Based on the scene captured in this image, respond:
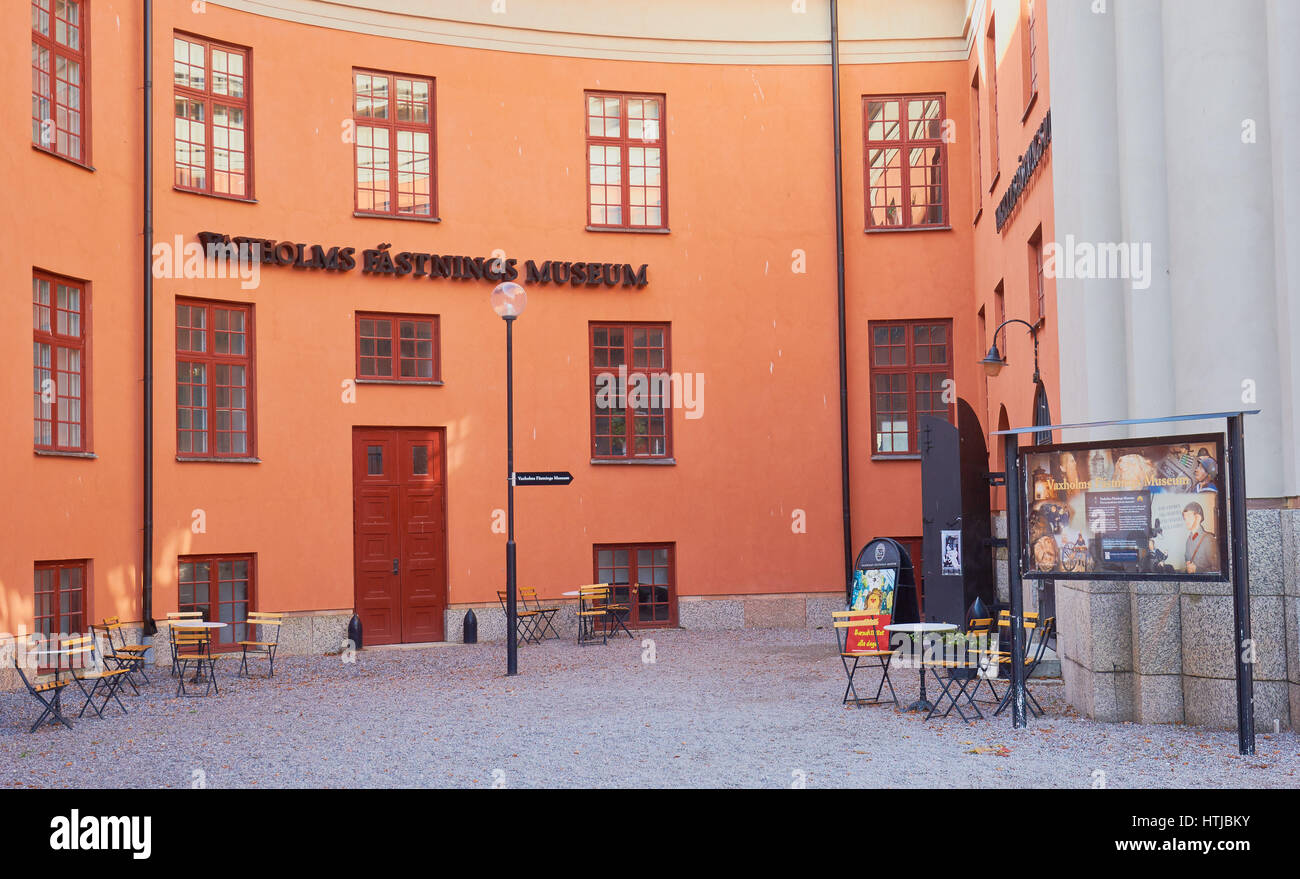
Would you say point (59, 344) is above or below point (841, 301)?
below

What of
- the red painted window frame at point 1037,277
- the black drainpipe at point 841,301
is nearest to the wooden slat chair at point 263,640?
the black drainpipe at point 841,301

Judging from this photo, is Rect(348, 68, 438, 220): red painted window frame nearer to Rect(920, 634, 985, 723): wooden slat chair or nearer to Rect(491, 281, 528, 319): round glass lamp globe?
Rect(491, 281, 528, 319): round glass lamp globe

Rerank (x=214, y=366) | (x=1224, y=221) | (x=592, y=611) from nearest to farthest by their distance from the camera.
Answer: (x=1224, y=221), (x=214, y=366), (x=592, y=611)

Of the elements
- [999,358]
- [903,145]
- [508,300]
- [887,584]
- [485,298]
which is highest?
[903,145]

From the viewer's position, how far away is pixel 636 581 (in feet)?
64.7

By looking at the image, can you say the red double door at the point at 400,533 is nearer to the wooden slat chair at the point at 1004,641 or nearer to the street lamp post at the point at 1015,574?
the wooden slat chair at the point at 1004,641

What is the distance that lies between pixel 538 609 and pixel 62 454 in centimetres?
700

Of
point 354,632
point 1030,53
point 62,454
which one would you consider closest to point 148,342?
point 62,454

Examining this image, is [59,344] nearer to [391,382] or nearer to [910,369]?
[391,382]

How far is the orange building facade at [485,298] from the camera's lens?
1530cm

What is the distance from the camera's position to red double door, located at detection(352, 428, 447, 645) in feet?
59.2

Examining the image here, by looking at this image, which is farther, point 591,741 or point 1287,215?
point 591,741
